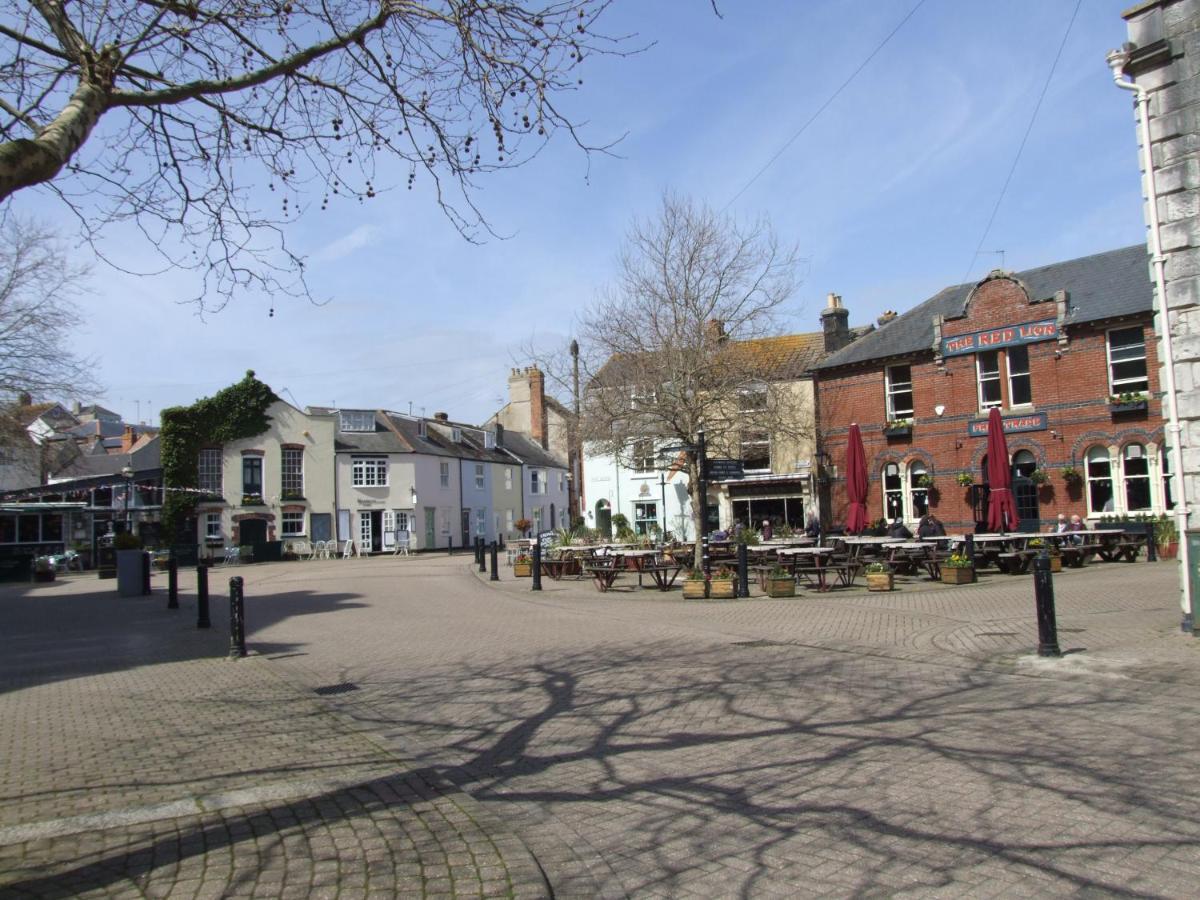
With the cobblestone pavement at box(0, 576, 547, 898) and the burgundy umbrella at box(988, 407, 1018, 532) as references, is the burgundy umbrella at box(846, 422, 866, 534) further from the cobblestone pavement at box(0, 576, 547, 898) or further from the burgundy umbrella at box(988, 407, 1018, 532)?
the cobblestone pavement at box(0, 576, 547, 898)

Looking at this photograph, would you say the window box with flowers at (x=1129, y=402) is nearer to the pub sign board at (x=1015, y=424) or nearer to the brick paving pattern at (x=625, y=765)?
the pub sign board at (x=1015, y=424)

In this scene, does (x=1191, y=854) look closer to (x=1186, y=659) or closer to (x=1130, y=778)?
(x=1130, y=778)

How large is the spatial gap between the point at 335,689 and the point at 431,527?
40.1 metres

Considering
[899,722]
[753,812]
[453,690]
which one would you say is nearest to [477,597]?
[453,690]

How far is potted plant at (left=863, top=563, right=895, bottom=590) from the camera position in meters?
17.2

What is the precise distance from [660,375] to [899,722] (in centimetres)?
1618

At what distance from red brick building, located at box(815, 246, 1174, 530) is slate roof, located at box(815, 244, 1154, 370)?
4 cm

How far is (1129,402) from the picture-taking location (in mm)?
24172

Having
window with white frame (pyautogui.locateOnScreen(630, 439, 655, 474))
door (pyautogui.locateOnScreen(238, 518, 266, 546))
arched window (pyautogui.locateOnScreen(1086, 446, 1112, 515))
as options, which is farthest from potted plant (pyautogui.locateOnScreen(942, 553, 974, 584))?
door (pyautogui.locateOnScreen(238, 518, 266, 546))

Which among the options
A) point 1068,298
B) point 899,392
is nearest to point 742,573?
point 899,392

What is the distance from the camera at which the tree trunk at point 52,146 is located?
467 cm

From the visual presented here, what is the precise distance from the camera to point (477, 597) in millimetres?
19156

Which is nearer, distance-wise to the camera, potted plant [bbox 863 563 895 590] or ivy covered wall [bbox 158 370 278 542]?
potted plant [bbox 863 563 895 590]

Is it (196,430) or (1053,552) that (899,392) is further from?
(196,430)
